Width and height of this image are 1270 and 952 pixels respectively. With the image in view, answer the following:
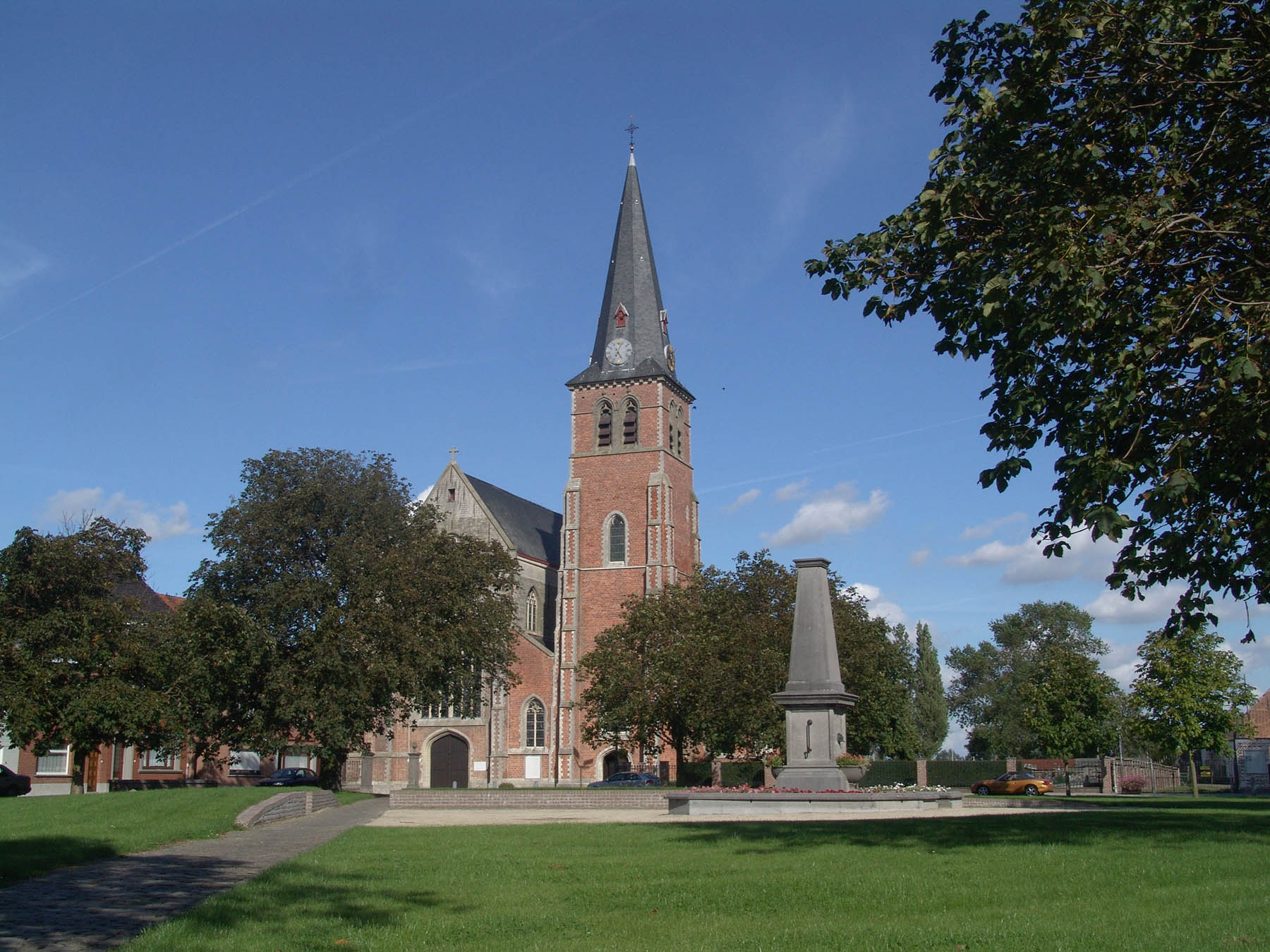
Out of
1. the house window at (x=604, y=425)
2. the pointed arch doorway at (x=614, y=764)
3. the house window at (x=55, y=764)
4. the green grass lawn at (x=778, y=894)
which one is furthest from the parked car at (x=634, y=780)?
the green grass lawn at (x=778, y=894)

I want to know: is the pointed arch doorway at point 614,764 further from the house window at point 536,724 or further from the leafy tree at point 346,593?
the leafy tree at point 346,593

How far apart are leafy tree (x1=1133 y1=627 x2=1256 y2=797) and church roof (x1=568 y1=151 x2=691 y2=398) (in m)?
29.4

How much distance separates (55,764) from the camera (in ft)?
144

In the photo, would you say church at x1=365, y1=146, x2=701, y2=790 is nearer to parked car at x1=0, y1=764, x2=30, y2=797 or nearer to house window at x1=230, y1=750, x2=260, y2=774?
house window at x1=230, y1=750, x2=260, y2=774

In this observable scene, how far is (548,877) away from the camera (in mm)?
11422

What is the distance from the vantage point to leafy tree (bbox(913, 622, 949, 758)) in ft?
299

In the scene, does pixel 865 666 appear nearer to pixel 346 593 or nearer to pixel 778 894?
pixel 346 593

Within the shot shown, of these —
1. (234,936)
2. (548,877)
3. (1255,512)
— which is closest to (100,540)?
(548,877)

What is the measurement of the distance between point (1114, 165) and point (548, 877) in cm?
937

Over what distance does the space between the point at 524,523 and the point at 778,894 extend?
58.9 meters

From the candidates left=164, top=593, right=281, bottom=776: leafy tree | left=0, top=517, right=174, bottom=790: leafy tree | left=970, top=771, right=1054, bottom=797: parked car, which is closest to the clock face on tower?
left=970, top=771, right=1054, bottom=797: parked car

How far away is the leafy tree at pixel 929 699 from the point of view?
299ft

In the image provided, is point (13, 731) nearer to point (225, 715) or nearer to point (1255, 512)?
point (225, 715)

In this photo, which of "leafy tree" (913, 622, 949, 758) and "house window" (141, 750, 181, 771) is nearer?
"house window" (141, 750, 181, 771)
